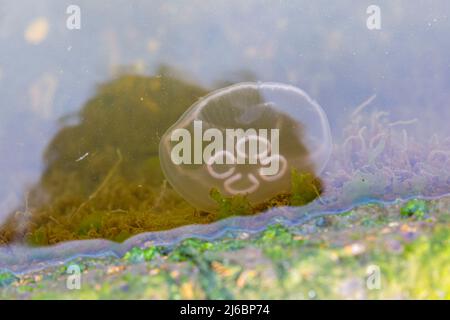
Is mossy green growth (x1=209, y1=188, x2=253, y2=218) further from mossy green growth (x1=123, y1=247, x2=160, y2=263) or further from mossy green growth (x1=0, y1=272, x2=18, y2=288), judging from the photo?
mossy green growth (x1=0, y1=272, x2=18, y2=288)

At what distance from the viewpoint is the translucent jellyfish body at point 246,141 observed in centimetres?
337

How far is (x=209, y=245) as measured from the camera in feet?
7.50

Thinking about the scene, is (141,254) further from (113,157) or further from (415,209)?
(113,157)

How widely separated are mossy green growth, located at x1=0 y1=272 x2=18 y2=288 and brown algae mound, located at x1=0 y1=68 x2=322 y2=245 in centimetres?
92

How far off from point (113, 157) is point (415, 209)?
7.07ft

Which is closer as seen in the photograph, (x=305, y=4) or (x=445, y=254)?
(x=445, y=254)

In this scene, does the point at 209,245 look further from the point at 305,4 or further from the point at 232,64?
the point at 305,4

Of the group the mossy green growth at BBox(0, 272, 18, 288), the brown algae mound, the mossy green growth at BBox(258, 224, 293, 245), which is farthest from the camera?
the brown algae mound

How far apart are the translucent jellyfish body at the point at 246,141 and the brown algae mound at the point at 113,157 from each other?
0.23 m

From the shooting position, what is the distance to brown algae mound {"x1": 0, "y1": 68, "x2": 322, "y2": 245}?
11.6 feet

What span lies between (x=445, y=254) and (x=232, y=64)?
211cm

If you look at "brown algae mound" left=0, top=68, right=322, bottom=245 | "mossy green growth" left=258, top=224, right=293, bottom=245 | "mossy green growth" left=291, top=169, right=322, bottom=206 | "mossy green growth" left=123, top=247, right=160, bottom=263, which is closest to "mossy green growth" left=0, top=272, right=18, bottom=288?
"mossy green growth" left=123, top=247, right=160, bottom=263
